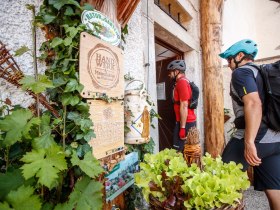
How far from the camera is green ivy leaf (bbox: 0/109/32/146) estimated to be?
2.74 feet

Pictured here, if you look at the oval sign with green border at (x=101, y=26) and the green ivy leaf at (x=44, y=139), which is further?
the oval sign with green border at (x=101, y=26)

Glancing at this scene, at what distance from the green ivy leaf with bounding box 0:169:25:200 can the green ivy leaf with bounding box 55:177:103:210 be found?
195 mm

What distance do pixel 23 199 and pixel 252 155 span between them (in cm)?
156

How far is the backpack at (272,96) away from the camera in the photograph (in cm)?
162

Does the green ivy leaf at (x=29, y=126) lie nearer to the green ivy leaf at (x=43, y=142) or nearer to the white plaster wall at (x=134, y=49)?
the green ivy leaf at (x=43, y=142)

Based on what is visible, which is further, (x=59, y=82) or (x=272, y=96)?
(x=272, y=96)

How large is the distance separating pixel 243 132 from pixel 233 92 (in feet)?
1.19

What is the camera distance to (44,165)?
31.6 inches

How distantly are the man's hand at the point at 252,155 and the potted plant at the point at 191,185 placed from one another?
0.69 m

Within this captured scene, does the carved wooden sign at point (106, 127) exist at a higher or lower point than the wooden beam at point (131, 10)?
lower

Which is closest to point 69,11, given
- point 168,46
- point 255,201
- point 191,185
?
point 191,185

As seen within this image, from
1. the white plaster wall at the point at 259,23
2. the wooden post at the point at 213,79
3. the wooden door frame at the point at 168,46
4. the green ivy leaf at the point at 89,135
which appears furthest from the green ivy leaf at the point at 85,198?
the white plaster wall at the point at 259,23

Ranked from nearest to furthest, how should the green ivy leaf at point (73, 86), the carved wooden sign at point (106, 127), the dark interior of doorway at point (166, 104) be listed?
the green ivy leaf at point (73, 86) → the carved wooden sign at point (106, 127) → the dark interior of doorway at point (166, 104)

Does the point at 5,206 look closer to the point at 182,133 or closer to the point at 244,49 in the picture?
the point at 244,49
